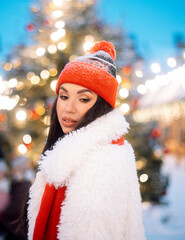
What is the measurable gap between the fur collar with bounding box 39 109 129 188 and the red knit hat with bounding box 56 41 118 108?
19cm

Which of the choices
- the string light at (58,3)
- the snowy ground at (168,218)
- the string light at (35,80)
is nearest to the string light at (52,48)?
the string light at (35,80)

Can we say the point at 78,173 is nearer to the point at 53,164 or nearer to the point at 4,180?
the point at 53,164

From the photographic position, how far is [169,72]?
271 inches

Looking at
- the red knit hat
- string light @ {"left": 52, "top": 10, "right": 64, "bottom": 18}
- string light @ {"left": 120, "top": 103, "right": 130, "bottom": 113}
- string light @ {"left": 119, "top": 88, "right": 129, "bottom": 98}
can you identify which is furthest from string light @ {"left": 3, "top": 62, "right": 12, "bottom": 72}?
the red knit hat

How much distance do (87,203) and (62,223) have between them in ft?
0.55

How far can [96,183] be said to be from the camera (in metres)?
0.89

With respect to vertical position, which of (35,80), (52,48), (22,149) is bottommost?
(22,149)

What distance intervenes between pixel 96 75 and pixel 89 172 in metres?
0.61


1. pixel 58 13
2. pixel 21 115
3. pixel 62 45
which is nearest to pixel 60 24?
pixel 58 13

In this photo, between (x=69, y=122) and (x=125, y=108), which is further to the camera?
(x=125, y=108)

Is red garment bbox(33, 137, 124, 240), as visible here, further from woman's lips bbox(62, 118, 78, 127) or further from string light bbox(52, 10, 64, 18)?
string light bbox(52, 10, 64, 18)

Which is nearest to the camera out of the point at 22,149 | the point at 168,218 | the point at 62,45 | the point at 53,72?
the point at 62,45

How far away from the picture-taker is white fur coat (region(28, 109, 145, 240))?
0.84m

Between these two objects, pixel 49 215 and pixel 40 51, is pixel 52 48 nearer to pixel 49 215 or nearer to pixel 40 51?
pixel 40 51
